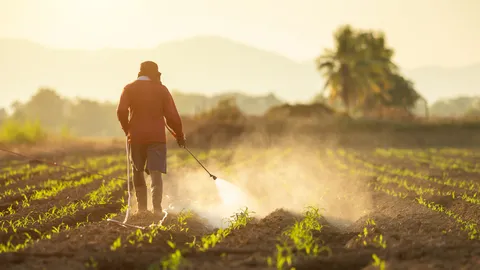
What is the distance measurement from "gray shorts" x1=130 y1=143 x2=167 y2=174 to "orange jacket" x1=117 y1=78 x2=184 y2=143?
0.33 ft

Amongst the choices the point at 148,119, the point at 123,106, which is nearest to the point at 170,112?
the point at 148,119

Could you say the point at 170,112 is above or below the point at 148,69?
below

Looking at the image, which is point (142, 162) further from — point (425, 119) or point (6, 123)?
point (425, 119)

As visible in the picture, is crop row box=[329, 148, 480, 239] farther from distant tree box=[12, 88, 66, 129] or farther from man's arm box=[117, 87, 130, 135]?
distant tree box=[12, 88, 66, 129]

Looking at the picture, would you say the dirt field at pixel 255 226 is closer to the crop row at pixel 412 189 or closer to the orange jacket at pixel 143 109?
the crop row at pixel 412 189

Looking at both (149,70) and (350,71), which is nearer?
(149,70)

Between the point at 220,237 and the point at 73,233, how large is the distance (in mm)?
1753

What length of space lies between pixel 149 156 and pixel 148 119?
544 millimetres

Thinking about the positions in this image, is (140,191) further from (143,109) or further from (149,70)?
(149,70)

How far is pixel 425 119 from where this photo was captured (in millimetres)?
48219

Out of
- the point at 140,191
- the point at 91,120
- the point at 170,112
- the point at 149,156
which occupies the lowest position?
the point at 140,191

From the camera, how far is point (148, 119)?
28.5ft

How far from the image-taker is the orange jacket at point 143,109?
8.65m

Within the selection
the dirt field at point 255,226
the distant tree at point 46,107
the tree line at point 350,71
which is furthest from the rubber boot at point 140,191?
the distant tree at point 46,107
